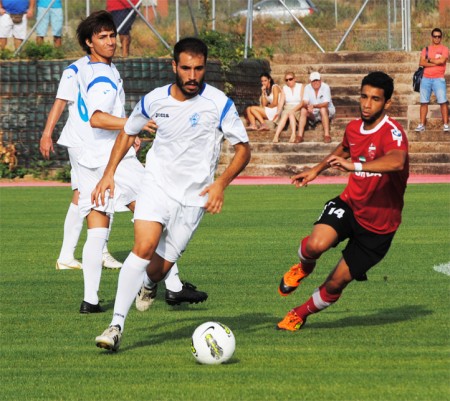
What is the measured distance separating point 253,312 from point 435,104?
19.4 meters

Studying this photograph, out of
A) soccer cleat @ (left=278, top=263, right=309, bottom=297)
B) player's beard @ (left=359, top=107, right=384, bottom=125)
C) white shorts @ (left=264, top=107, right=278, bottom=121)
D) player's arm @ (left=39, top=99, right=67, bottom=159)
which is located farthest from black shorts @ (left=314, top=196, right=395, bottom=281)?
white shorts @ (left=264, top=107, right=278, bottom=121)

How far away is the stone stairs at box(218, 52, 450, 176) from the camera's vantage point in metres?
25.4

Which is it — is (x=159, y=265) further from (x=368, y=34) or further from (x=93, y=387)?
(x=368, y=34)

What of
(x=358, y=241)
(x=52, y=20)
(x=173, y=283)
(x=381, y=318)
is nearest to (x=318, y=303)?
(x=358, y=241)

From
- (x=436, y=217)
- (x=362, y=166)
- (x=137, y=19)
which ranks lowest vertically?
(x=436, y=217)

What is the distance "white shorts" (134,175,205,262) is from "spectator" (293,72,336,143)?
17544 millimetres

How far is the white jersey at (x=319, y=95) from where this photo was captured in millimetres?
25922

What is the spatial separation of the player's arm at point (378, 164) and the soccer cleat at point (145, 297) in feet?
6.80

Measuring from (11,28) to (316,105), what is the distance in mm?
7511

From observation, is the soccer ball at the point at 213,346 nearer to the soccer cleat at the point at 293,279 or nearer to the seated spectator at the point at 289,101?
the soccer cleat at the point at 293,279

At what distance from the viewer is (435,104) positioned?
28.2 meters

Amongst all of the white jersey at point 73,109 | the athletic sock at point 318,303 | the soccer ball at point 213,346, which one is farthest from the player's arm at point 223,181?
the white jersey at point 73,109

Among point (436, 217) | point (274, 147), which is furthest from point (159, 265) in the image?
point (274, 147)

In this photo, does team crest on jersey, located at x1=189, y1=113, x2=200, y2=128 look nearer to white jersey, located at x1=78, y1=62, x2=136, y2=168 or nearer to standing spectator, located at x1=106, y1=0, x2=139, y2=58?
white jersey, located at x1=78, y1=62, x2=136, y2=168
